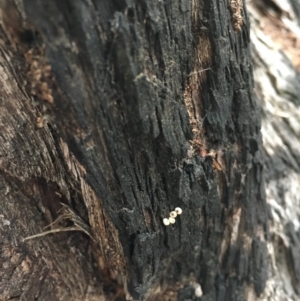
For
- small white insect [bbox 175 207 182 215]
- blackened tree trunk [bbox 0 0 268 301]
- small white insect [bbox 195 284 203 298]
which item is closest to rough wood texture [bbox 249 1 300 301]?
blackened tree trunk [bbox 0 0 268 301]

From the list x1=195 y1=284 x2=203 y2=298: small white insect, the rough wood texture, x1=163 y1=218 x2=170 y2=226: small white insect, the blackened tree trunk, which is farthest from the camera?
the rough wood texture

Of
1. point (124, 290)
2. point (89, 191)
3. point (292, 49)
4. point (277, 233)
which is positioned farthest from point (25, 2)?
A: point (292, 49)

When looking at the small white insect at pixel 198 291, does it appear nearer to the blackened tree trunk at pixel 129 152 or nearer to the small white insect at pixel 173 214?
the blackened tree trunk at pixel 129 152

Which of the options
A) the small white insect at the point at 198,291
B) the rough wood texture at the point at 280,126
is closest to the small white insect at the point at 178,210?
the small white insect at the point at 198,291

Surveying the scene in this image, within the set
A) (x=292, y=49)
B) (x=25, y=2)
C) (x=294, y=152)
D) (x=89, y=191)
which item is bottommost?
(x=294, y=152)

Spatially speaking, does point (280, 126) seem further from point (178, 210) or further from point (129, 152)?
point (129, 152)

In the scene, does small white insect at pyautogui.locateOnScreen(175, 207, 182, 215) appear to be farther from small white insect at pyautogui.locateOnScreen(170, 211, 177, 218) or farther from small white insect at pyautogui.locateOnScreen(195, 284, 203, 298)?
small white insect at pyautogui.locateOnScreen(195, 284, 203, 298)

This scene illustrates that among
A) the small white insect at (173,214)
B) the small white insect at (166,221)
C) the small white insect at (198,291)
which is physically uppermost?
the small white insect at (173,214)

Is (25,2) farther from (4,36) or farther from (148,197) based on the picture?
(148,197)

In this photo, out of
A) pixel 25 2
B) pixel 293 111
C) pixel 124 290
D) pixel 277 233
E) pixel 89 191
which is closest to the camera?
pixel 25 2
